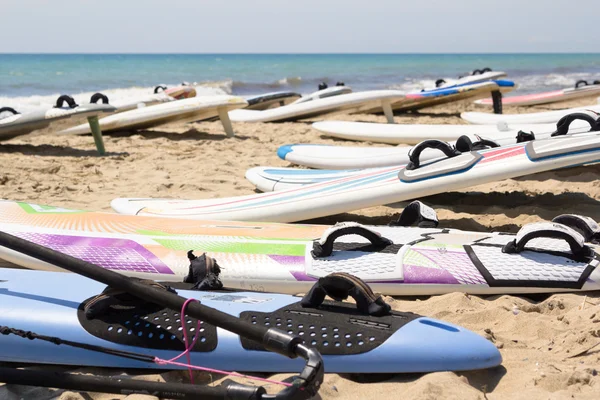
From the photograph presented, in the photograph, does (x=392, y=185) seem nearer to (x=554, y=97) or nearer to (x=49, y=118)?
(x=49, y=118)

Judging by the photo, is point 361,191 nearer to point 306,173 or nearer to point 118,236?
point 306,173

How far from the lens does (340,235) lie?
2.79 m

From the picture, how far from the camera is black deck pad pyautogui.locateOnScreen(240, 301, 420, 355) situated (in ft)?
6.50

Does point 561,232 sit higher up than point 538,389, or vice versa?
point 561,232

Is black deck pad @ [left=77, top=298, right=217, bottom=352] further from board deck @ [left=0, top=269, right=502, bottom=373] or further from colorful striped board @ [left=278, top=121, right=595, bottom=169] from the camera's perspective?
colorful striped board @ [left=278, top=121, right=595, bottom=169]

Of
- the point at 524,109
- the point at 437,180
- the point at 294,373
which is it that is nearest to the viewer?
the point at 294,373

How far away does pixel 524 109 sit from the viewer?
428 inches

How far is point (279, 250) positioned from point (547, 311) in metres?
1.11

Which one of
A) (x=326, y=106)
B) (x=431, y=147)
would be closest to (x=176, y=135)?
(x=326, y=106)

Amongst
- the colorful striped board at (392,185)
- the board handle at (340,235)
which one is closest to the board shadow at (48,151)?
the colorful striped board at (392,185)

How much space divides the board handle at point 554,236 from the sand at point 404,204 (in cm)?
17

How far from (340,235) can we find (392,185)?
0.93 metres

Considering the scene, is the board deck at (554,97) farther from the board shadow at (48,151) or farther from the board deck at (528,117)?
the board shadow at (48,151)

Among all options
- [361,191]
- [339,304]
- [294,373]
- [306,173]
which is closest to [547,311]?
[339,304]
